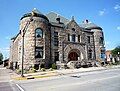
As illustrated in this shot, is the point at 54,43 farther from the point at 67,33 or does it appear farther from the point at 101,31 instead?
the point at 101,31

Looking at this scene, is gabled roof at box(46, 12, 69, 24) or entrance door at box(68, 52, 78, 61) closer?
entrance door at box(68, 52, 78, 61)

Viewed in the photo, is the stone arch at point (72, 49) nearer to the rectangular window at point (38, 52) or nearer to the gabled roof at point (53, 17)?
the rectangular window at point (38, 52)

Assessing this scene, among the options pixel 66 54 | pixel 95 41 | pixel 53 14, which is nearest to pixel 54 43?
pixel 66 54

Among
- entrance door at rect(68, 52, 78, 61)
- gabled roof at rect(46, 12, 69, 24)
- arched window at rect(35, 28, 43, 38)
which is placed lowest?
entrance door at rect(68, 52, 78, 61)

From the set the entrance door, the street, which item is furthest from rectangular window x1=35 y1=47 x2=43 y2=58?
the street

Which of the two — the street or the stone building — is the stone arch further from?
the street

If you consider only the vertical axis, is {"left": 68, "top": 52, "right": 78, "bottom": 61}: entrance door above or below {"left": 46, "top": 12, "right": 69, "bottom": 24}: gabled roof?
below

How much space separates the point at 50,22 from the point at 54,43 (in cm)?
488

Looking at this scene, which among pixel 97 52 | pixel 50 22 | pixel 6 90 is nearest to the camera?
pixel 6 90

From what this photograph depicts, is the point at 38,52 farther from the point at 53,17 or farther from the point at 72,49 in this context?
the point at 53,17

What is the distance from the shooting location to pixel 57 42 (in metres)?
35.1

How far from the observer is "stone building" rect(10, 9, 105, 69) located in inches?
1222

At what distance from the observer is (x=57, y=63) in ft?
110

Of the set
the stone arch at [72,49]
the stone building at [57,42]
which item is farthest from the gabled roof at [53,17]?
the stone arch at [72,49]
